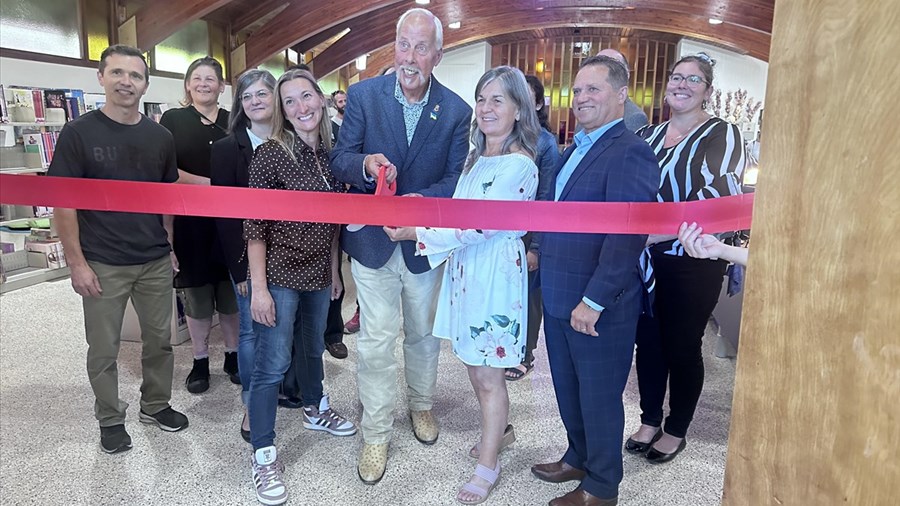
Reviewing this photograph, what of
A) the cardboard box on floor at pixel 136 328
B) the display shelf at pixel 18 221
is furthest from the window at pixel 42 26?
the cardboard box on floor at pixel 136 328

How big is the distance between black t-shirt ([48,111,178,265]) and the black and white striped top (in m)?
1.94

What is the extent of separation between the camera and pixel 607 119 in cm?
175

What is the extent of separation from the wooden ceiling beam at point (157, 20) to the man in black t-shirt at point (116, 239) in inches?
210

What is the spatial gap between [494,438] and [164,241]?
157 centimetres

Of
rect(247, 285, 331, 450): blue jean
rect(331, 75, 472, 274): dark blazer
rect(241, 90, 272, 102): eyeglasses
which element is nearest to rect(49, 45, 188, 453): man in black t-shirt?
rect(241, 90, 272, 102): eyeglasses

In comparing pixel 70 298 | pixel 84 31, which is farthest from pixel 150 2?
pixel 70 298

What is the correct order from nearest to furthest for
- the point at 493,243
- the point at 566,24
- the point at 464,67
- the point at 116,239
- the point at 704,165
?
the point at 493,243 < the point at 704,165 < the point at 116,239 < the point at 566,24 < the point at 464,67

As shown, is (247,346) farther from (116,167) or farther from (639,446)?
(639,446)

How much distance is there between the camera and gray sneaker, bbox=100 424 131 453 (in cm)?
234

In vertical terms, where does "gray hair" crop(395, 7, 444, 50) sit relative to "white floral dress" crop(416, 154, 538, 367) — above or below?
above

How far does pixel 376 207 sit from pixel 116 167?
43.9 inches

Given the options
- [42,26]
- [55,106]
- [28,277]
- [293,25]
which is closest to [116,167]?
[28,277]

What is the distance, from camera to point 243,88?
2.46 metres

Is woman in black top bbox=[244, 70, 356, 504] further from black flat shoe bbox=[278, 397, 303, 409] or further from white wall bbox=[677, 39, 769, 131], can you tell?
white wall bbox=[677, 39, 769, 131]
